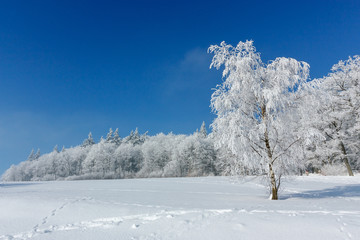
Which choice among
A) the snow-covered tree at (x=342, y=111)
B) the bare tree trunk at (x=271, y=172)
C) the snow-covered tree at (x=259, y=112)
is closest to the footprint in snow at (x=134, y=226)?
the snow-covered tree at (x=259, y=112)

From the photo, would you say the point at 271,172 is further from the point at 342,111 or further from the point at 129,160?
the point at 129,160

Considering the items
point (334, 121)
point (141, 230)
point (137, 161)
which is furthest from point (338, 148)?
point (137, 161)

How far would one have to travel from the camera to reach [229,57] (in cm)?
984

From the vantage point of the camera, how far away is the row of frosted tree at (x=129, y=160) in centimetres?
4925

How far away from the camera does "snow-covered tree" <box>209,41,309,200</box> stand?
8.98 m

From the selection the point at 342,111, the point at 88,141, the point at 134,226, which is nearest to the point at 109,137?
the point at 88,141

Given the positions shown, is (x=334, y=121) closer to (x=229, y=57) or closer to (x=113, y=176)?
(x=229, y=57)

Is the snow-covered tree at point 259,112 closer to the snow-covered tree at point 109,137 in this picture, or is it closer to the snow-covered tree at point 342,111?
the snow-covered tree at point 342,111

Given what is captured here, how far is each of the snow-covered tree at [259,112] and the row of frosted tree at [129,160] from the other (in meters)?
34.7

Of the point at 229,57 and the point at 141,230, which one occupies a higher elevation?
the point at 229,57

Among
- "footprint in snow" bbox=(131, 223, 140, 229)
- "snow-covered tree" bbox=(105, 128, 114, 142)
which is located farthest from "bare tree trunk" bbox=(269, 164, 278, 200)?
"snow-covered tree" bbox=(105, 128, 114, 142)

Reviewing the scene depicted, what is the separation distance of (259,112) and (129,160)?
5344 cm

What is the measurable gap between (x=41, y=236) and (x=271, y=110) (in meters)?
9.26

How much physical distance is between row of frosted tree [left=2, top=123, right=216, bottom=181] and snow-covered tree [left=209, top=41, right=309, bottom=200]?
34.7m
